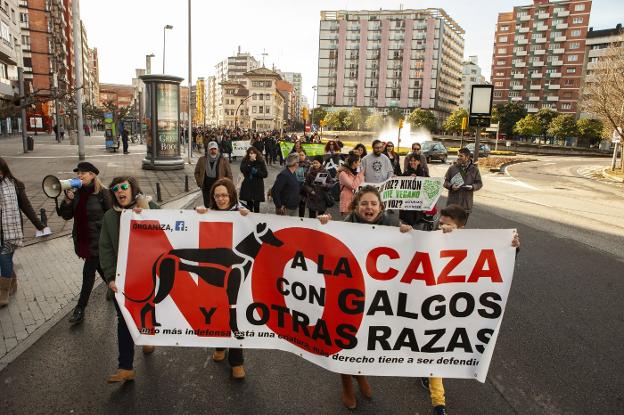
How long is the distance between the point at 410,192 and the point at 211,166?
414 centimetres

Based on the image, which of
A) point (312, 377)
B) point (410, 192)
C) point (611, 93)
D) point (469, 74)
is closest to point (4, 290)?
point (312, 377)

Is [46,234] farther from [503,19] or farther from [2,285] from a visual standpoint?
[503,19]

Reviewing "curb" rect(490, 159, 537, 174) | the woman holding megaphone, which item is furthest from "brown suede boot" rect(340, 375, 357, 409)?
"curb" rect(490, 159, 537, 174)

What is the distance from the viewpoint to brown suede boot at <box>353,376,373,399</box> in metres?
3.69

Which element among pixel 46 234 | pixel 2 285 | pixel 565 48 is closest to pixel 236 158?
pixel 46 234

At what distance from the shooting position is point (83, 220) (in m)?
4.75

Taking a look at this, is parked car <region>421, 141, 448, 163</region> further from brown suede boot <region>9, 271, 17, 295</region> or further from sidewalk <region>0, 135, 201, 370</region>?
brown suede boot <region>9, 271, 17, 295</region>

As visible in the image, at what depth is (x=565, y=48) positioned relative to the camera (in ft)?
350

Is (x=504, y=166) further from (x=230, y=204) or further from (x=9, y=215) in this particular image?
(x=9, y=215)

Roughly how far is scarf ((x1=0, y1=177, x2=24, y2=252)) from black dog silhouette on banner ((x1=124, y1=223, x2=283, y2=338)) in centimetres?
264

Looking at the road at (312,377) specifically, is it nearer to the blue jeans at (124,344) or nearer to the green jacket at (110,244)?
the blue jeans at (124,344)

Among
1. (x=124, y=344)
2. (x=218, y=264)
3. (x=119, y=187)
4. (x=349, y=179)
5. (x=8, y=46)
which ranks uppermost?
(x=8, y=46)

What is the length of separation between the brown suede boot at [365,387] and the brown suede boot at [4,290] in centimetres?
428

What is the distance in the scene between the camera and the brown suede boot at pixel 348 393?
11.6 ft
